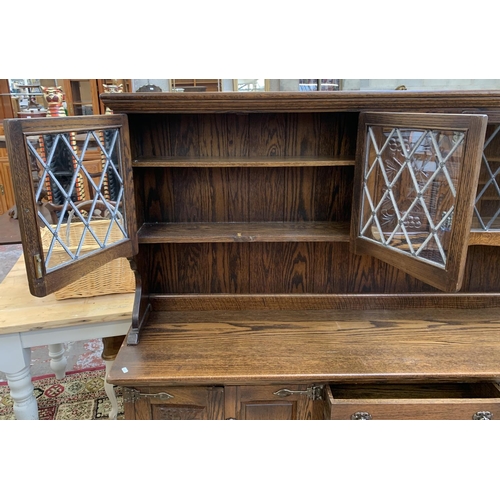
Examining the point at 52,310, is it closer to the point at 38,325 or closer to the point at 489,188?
the point at 38,325

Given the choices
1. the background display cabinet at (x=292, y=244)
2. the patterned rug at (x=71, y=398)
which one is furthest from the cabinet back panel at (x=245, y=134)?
the patterned rug at (x=71, y=398)

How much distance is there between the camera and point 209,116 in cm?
129

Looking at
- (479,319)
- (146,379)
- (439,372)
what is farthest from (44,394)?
(479,319)

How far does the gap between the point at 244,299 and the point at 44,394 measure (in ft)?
3.79

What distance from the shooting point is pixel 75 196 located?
105 cm

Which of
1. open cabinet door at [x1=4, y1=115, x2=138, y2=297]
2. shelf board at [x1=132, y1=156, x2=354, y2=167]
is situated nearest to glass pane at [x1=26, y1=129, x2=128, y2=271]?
open cabinet door at [x1=4, y1=115, x2=138, y2=297]

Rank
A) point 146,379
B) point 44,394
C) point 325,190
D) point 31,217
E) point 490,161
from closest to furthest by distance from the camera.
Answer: point 31,217
point 146,379
point 490,161
point 325,190
point 44,394

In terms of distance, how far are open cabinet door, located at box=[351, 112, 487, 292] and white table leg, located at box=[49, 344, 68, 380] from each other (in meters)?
1.43

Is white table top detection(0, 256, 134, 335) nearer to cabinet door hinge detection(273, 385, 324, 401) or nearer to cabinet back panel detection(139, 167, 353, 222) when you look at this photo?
cabinet back panel detection(139, 167, 353, 222)

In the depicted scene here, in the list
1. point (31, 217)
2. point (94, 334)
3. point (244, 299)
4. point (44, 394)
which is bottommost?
point (44, 394)

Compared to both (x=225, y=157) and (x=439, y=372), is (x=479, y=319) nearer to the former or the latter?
(x=439, y=372)

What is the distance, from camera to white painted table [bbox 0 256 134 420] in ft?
4.53

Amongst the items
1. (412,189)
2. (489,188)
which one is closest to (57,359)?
(412,189)

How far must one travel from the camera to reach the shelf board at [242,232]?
125 cm
